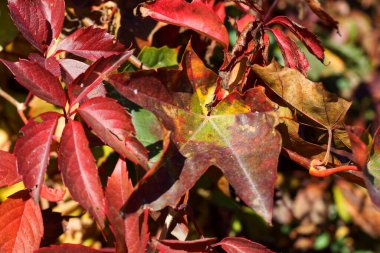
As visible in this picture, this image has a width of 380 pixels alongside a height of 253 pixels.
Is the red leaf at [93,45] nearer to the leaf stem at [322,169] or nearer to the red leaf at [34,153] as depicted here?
the red leaf at [34,153]

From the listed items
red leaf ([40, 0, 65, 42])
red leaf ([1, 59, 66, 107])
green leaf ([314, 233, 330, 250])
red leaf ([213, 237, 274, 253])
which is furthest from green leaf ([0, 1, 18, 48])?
green leaf ([314, 233, 330, 250])

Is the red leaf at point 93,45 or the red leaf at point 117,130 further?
the red leaf at point 93,45

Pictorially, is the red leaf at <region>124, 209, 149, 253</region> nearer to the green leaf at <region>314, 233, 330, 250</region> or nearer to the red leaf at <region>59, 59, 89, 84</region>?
the red leaf at <region>59, 59, 89, 84</region>

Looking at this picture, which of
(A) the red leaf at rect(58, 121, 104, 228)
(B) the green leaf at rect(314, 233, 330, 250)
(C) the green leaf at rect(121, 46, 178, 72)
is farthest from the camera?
(B) the green leaf at rect(314, 233, 330, 250)

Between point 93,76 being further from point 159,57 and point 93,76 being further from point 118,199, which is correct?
point 159,57

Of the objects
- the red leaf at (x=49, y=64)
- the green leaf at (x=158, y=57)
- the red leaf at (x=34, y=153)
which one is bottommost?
the green leaf at (x=158, y=57)

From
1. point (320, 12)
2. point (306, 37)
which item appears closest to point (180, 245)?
point (306, 37)

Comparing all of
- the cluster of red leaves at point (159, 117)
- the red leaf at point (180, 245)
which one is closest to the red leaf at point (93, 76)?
the cluster of red leaves at point (159, 117)

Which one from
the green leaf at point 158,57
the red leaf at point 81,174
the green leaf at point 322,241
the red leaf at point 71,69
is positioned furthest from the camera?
the green leaf at point 322,241
